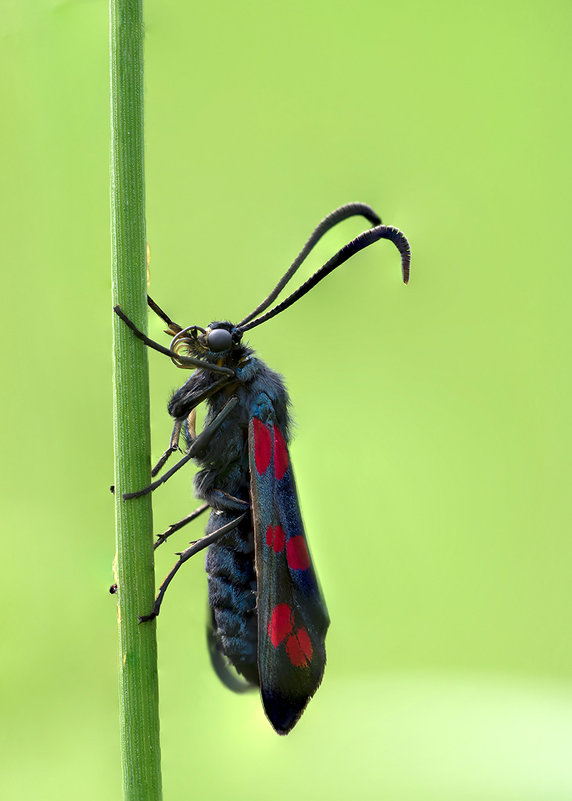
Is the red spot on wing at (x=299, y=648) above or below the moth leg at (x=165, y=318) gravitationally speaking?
below

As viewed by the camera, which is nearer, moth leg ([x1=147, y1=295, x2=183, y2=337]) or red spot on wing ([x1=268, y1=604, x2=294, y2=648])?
red spot on wing ([x1=268, y1=604, x2=294, y2=648])

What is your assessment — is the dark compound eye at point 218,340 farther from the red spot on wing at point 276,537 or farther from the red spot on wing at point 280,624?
the red spot on wing at point 280,624

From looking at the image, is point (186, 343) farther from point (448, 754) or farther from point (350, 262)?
point (448, 754)

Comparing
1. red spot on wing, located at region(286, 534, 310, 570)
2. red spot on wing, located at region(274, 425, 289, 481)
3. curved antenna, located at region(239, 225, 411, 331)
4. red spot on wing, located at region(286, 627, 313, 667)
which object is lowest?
red spot on wing, located at region(286, 627, 313, 667)

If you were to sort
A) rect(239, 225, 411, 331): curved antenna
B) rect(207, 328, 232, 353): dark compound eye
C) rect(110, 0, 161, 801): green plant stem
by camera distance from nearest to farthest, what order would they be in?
rect(110, 0, 161, 801): green plant stem → rect(239, 225, 411, 331): curved antenna → rect(207, 328, 232, 353): dark compound eye

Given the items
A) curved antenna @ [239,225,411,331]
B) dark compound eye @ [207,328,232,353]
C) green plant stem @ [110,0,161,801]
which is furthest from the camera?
→ dark compound eye @ [207,328,232,353]

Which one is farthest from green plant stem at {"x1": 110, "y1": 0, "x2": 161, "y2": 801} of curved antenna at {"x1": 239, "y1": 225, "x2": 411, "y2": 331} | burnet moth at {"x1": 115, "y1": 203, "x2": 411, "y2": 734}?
curved antenna at {"x1": 239, "y1": 225, "x2": 411, "y2": 331}

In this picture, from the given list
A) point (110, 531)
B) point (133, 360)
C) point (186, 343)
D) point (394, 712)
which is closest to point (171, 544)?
point (110, 531)

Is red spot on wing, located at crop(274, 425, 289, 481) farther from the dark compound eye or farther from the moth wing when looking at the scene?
the dark compound eye

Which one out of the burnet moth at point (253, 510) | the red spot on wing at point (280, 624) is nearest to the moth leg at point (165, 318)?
the burnet moth at point (253, 510)
